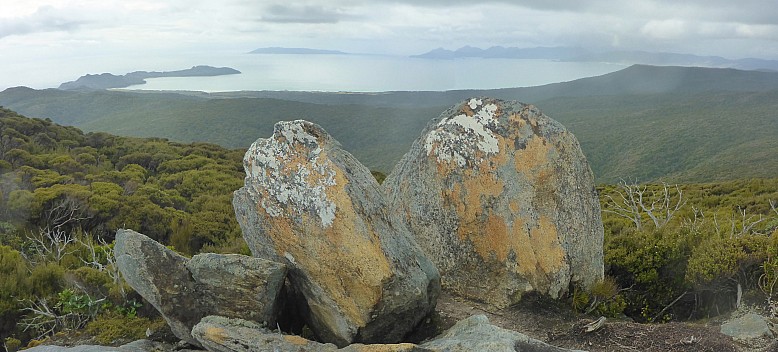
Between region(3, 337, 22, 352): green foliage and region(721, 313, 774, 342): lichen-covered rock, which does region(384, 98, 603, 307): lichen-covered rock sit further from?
region(3, 337, 22, 352): green foliage

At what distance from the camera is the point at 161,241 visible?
1741 cm

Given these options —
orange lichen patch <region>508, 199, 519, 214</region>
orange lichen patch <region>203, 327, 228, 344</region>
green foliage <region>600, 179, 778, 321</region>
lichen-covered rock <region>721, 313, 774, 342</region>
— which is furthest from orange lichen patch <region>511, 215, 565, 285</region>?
orange lichen patch <region>203, 327, 228, 344</region>

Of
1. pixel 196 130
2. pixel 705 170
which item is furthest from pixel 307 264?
pixel 196 130

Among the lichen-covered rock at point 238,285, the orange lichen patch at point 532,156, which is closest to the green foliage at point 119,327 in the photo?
the lichen-covered rock at point 238,285

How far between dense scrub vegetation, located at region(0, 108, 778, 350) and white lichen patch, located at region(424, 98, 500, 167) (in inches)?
123

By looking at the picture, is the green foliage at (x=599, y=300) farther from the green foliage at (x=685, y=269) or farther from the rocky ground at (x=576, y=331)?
the green foliage at (x=685, y=269)

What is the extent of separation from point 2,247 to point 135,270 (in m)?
7.22

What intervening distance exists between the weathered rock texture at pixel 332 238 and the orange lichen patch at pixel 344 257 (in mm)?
13

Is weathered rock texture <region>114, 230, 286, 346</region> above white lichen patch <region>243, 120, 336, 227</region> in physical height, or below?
below

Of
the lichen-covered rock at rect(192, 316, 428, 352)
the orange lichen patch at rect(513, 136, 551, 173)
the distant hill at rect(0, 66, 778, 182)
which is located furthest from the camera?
the distant hill at rect(0, 66, 778, 182)

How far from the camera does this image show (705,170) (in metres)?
68.2

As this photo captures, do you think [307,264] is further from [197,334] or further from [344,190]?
[197,334]

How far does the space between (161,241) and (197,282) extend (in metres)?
11.8

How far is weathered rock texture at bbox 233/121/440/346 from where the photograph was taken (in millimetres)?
6734
